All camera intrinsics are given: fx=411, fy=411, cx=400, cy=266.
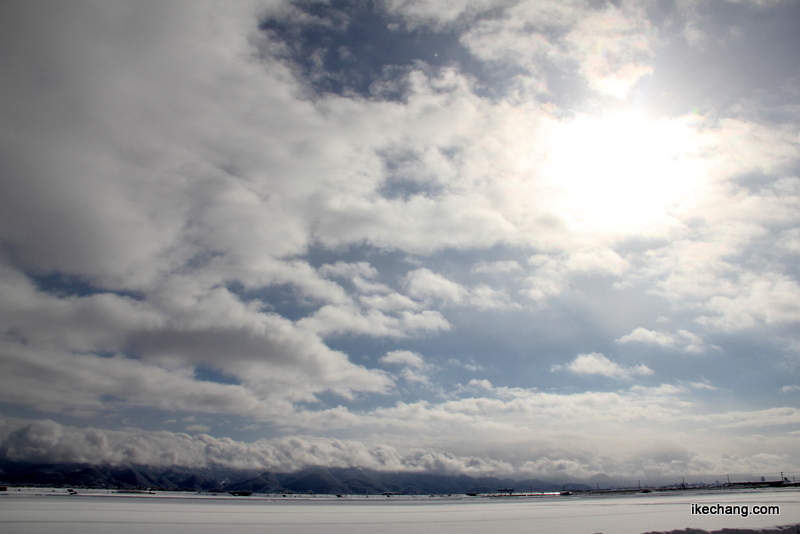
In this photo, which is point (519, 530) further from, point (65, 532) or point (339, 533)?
point (65, 532)

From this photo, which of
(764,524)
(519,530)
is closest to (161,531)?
(519,530)

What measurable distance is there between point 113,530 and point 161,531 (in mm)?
6296

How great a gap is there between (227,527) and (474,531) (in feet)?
131

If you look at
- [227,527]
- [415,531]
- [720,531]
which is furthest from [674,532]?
[227,527]

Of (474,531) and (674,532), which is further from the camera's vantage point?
(474,531)

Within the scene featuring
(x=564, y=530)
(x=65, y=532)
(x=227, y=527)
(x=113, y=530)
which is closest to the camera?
(x=65, y=532)

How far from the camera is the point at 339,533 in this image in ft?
199

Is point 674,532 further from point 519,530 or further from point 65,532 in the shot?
point 65,532

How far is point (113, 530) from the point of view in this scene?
5784 cm

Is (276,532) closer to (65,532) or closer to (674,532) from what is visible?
(65,532)

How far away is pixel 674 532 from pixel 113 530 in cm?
7824

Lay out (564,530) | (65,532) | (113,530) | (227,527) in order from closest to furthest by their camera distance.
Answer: (65,532) < (113,530) < (564,530) < (227,527)

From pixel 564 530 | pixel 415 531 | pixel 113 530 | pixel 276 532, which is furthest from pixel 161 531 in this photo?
pixel 564 530

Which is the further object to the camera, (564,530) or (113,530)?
(564,530)
